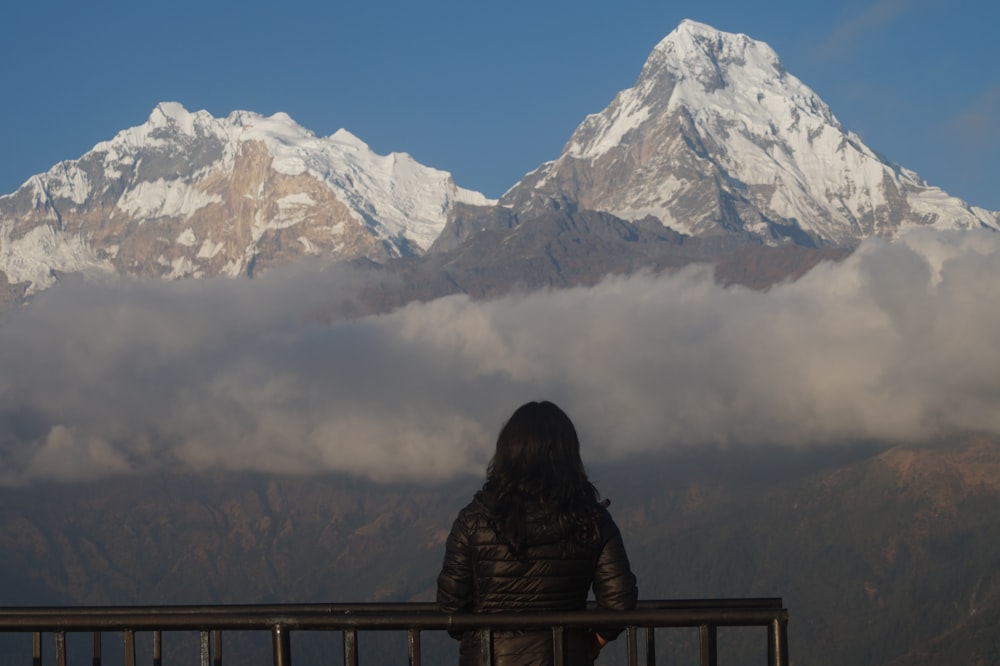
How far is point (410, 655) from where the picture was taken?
10016 millimetres

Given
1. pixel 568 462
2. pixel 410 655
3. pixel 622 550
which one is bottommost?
pixel 410 655

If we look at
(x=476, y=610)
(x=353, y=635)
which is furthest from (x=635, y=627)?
(x=353, y=635)

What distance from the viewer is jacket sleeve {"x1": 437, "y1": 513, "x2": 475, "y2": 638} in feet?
32.2

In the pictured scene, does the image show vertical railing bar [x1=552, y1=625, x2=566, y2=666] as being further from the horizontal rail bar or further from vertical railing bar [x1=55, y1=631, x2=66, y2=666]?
vertical railing bar [x1=55, y1=631, x2=66, y2=666]

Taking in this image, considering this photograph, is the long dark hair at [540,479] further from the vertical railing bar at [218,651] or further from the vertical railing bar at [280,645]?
the vertical railing bar at [218,651]

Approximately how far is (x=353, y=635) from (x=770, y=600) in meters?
3.34

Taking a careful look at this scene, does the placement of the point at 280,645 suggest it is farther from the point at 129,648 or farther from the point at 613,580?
the point at 613,580

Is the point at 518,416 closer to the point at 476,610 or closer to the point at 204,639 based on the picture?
the point at 476,610

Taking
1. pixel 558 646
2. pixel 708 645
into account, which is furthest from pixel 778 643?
pixel 558 646

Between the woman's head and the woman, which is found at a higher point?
the woman's head

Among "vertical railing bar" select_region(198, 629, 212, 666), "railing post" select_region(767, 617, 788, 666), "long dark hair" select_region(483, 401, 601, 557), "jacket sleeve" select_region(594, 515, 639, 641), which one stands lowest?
"railing post" select_region(767, 617, 788, 666)

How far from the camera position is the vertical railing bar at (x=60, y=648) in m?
10.1

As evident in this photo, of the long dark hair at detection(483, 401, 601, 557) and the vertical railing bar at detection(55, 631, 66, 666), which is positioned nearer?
the long dark hair at detection(483, 401, 601, 557)

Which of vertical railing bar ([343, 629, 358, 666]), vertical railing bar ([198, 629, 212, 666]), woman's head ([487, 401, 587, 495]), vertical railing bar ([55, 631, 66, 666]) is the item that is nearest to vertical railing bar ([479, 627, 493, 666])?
vertical railing bar ([343, 629, 358, 666])
